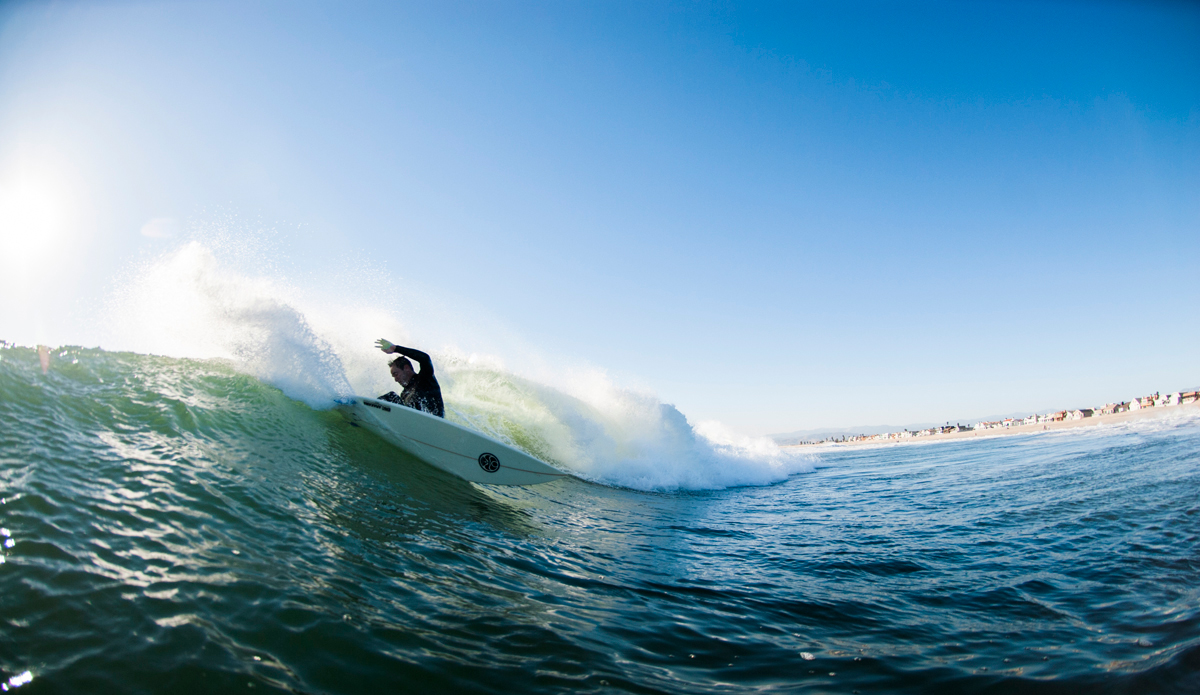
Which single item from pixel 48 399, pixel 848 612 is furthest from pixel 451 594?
pixel 48 399

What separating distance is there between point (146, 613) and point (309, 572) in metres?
0.95

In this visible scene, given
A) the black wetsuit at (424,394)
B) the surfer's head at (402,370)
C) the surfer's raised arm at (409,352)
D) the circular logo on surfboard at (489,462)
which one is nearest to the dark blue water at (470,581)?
the circular logo on surfboard at (489,462)

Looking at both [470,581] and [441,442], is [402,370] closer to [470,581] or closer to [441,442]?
[441,442]

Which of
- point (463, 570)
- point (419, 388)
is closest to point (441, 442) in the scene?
point (419, 388)

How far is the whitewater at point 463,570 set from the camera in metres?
2.55

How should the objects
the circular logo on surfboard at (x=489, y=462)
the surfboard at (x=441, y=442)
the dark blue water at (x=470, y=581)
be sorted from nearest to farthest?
the dark blue water at (x=470, y=581) < the surfboard at (x=441, y=442) < the circular logo on surfboard at (x=489, y=462)

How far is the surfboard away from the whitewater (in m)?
0.33

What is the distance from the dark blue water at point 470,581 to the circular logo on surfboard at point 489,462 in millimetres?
591

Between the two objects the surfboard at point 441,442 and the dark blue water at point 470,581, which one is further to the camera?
the surfboard at point 441,442

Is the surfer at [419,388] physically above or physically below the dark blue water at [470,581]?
above

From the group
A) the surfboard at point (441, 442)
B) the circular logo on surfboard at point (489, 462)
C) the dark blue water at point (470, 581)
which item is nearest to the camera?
the dark blue water at point (470, 581)

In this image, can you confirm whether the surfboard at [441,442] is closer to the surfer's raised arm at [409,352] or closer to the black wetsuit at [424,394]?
the black wetsuit at [424,394]

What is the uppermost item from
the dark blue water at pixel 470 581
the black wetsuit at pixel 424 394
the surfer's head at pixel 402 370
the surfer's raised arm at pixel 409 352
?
the surfer's raised arm at pixel 409 352

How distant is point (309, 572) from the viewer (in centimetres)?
343
